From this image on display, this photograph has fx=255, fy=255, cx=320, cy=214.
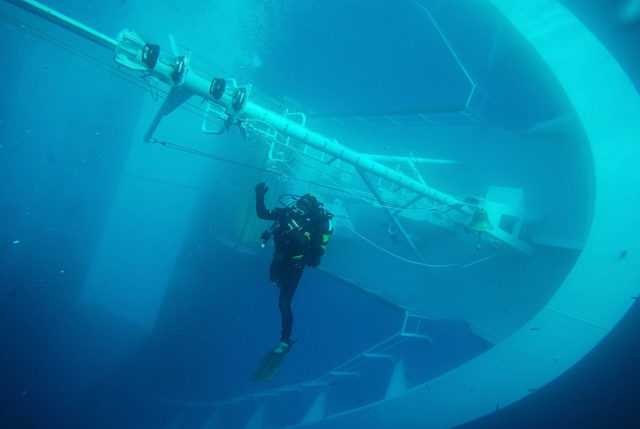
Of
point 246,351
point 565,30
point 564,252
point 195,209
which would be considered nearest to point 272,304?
point 246,351

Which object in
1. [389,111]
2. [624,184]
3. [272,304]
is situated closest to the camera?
[624,184]

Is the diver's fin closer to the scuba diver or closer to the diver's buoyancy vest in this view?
the scuba diver

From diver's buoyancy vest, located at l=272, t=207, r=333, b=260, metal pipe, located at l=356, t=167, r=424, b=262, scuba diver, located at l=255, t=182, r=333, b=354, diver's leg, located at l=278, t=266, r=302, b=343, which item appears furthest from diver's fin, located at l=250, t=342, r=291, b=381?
metal pipe, located at l=356, t=167, r=424, b=262

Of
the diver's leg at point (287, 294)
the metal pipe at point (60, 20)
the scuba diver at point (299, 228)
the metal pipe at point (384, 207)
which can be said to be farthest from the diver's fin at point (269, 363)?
the metal pipe at point (60, 20)

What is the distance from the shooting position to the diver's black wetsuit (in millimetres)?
3895

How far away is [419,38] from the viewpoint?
539 centimetres

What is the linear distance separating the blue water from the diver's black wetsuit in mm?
2250

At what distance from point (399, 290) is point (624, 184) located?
5.69 m

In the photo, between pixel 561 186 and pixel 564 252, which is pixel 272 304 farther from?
pixel 561 186

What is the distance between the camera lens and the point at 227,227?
1035 cm

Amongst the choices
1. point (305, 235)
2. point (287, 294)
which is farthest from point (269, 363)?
point (305, 235)

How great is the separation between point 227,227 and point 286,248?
23.3ft

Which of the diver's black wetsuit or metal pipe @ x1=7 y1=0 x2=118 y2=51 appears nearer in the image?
metal pipe @ x1=7 y1=0 x2=118 y2=51

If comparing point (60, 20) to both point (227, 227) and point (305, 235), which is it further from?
point (227, 227)
